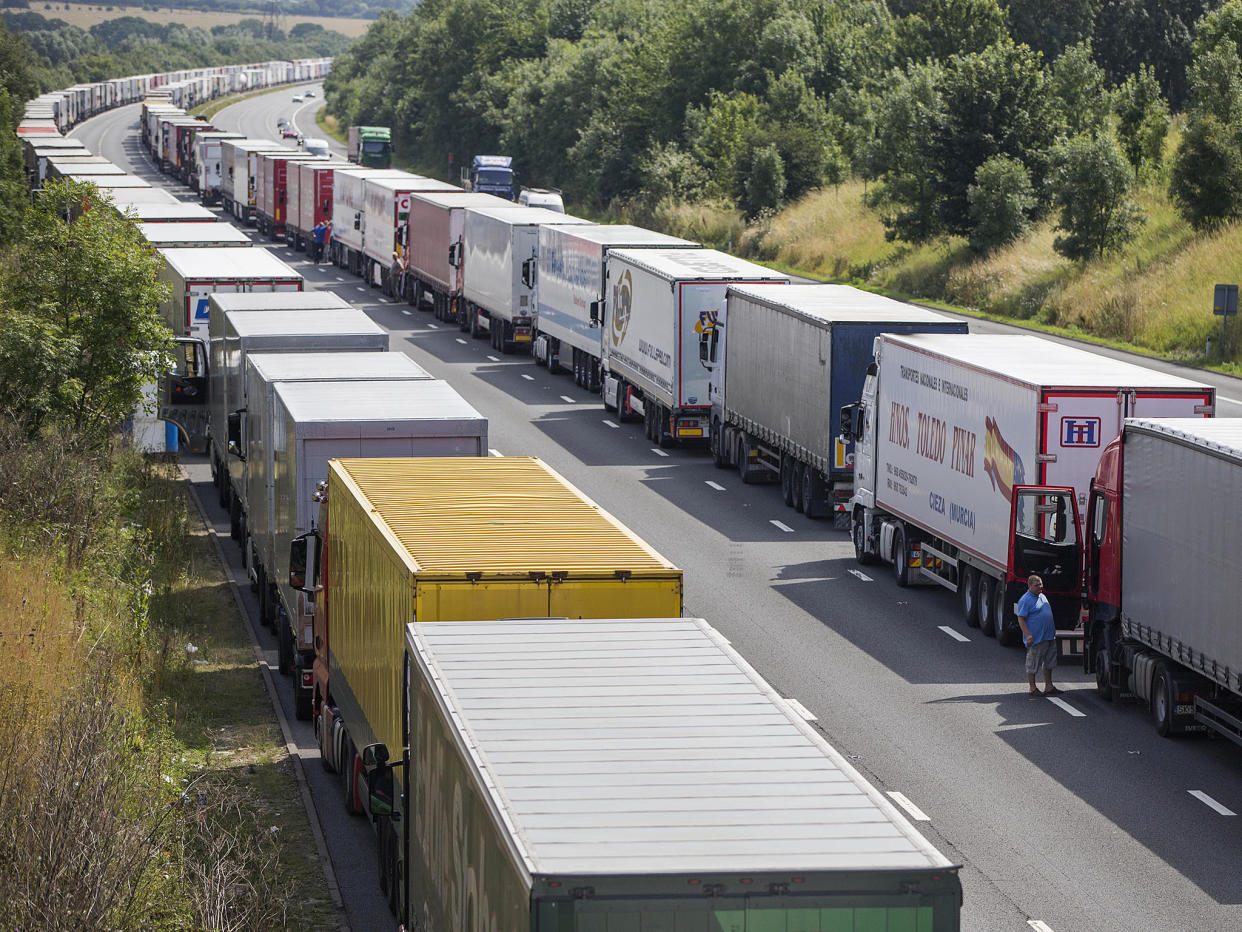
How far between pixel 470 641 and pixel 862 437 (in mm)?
16344

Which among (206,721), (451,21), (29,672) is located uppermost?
(451,21)

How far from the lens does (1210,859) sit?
51.1 ft

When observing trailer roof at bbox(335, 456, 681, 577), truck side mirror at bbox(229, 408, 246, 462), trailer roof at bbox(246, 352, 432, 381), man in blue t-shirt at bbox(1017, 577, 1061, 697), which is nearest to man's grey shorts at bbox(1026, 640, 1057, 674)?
man in blue t-shirt at bbox(1017, 577, 1061, 697)

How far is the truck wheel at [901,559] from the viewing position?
25.4 m

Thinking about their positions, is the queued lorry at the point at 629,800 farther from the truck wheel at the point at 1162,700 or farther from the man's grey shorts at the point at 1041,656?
the man's grey shorts at the point at 1041,656

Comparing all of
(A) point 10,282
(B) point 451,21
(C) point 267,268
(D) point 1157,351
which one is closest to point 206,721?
(A) point 10,282

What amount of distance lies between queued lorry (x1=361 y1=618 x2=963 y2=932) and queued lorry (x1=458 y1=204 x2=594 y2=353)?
36.5 m

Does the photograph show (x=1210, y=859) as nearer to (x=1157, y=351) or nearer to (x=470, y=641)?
(x=470, y=641)

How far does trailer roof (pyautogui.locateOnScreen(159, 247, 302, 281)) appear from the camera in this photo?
115 ft

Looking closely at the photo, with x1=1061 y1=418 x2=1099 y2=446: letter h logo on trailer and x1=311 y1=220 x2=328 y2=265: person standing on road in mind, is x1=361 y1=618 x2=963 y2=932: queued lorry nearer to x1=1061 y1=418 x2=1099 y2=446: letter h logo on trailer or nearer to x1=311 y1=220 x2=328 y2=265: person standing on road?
x1=1061 y1=418 x2=1099 y2=446: letter h logo on trailer

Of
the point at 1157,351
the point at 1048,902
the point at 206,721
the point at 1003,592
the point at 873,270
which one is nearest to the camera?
the point at 1048,902

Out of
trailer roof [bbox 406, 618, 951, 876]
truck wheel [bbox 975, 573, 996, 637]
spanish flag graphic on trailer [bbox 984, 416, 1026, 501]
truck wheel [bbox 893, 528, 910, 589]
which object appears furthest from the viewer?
truck wheel [bbox 893, 528, 910, 589]

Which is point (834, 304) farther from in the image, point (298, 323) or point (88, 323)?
point (88, 323)

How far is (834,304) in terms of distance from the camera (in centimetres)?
3075
